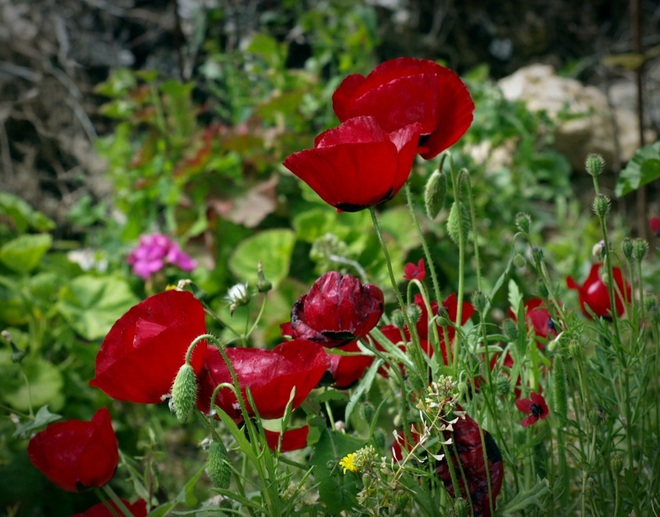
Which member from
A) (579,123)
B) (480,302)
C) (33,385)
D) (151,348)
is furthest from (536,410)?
(579,123)

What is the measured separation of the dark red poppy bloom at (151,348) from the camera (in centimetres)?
66

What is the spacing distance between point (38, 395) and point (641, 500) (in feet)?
4.35

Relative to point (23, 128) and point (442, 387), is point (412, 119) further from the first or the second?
point (23, 128)

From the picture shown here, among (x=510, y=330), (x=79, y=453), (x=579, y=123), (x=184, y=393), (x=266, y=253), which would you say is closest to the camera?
(x=184, y=393)

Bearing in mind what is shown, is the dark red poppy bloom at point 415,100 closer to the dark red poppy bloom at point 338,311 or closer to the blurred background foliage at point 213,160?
the dark red poppy bloom at point 338,311

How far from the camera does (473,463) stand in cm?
68

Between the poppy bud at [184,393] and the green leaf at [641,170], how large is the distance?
62cm

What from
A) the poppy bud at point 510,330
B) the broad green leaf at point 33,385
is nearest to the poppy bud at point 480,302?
the poppy bud at point 510,330

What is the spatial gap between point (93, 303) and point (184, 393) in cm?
154

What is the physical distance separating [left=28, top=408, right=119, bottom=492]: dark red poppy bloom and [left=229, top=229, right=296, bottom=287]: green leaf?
120cm

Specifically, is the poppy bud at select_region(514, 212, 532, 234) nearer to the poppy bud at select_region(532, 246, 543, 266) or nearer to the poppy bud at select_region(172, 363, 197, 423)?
the poppy bud at select_region(532, 246, 543, 266)

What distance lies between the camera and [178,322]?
2.26 feet

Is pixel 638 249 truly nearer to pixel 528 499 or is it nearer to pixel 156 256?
pixel 528 499

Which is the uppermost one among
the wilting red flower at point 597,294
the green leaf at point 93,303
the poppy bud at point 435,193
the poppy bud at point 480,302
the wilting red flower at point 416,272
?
the poppy bud at point 435,193
